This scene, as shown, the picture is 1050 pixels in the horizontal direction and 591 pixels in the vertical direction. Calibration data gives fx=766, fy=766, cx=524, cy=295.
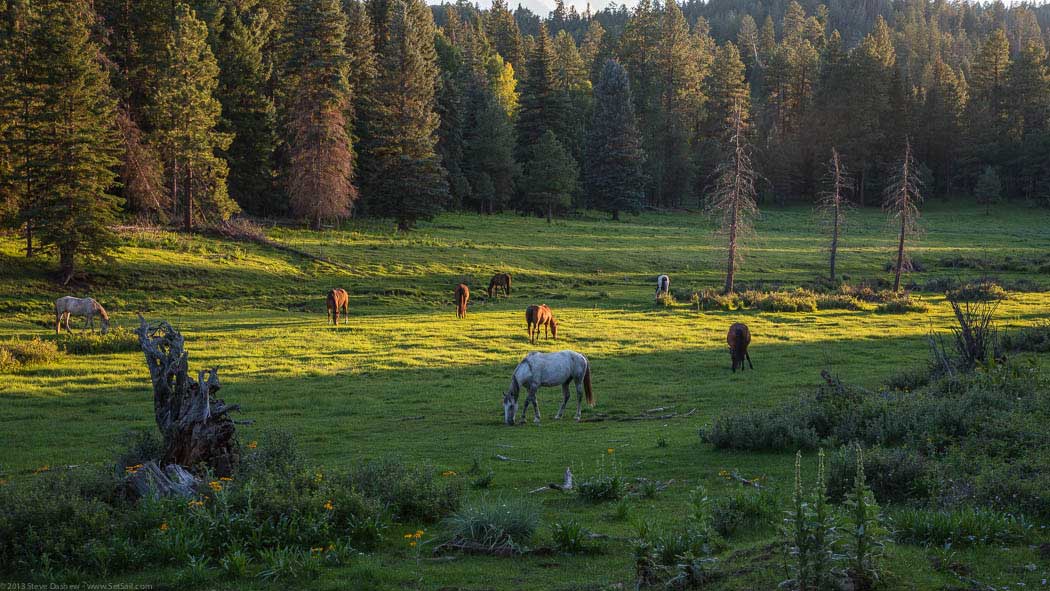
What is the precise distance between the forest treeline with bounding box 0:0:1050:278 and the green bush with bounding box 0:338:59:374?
508 inches

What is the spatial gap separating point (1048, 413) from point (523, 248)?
43.4 m

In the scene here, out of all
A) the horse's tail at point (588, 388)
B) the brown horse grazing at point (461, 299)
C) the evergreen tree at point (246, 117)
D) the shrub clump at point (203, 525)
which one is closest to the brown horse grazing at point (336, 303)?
the brown horse grazing at point (461, 299)

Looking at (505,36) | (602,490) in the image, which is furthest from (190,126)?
(505,36)

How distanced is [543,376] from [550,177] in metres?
55.3

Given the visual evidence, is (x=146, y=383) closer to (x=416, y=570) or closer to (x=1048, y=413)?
(x=416, y=570)

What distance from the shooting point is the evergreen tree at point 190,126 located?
4556cm

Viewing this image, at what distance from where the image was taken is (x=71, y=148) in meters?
35.4

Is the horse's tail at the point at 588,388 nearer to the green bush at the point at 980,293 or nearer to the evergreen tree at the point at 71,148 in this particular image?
the evergreen tree at the point at 71,148

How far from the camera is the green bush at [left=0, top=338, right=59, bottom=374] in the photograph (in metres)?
21.9

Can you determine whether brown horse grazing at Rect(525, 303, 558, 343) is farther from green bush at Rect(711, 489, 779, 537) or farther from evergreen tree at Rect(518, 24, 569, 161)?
evergreen tree at Rect(518, 24, 569, 161)

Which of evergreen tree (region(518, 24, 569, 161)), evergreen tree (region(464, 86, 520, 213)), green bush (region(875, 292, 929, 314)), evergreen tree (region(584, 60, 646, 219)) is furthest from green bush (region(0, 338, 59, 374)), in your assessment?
evergreen tree (region(518, 24, 569, 161))

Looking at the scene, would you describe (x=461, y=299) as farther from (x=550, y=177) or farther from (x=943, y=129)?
(x=943, y=129)

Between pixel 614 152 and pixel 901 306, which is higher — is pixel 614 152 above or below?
above

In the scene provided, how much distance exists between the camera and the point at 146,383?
20.8 m
